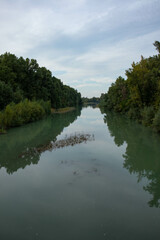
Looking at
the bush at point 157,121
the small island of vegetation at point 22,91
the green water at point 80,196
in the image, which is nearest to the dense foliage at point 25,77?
the small island of vegetation at point 22,91

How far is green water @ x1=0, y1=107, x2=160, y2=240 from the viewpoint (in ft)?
19.9

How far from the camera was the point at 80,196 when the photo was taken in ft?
27.2

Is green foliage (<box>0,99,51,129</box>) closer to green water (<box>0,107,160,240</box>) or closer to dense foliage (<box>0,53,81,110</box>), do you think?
dense foliage (<box>0,53,81,110</box>)

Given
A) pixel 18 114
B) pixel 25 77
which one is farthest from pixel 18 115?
pixel 25 77

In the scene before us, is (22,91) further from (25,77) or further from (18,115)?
(18,115)

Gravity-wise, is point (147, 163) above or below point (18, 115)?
below

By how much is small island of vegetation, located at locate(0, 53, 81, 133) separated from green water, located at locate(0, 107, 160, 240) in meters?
15.1

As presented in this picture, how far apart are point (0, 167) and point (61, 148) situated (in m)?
5.54

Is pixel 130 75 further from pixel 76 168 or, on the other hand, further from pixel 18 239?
pixel 18 239

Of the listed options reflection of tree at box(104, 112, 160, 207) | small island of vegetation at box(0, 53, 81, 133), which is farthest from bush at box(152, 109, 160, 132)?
small island of vegetation at box(0, 53, 81, 133)

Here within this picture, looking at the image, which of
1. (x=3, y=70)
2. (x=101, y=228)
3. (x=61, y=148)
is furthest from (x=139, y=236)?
(x=3, y=70)

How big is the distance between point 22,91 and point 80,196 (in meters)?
46.0

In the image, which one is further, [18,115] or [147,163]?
[18,115]

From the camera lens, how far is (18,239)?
5727 mm
